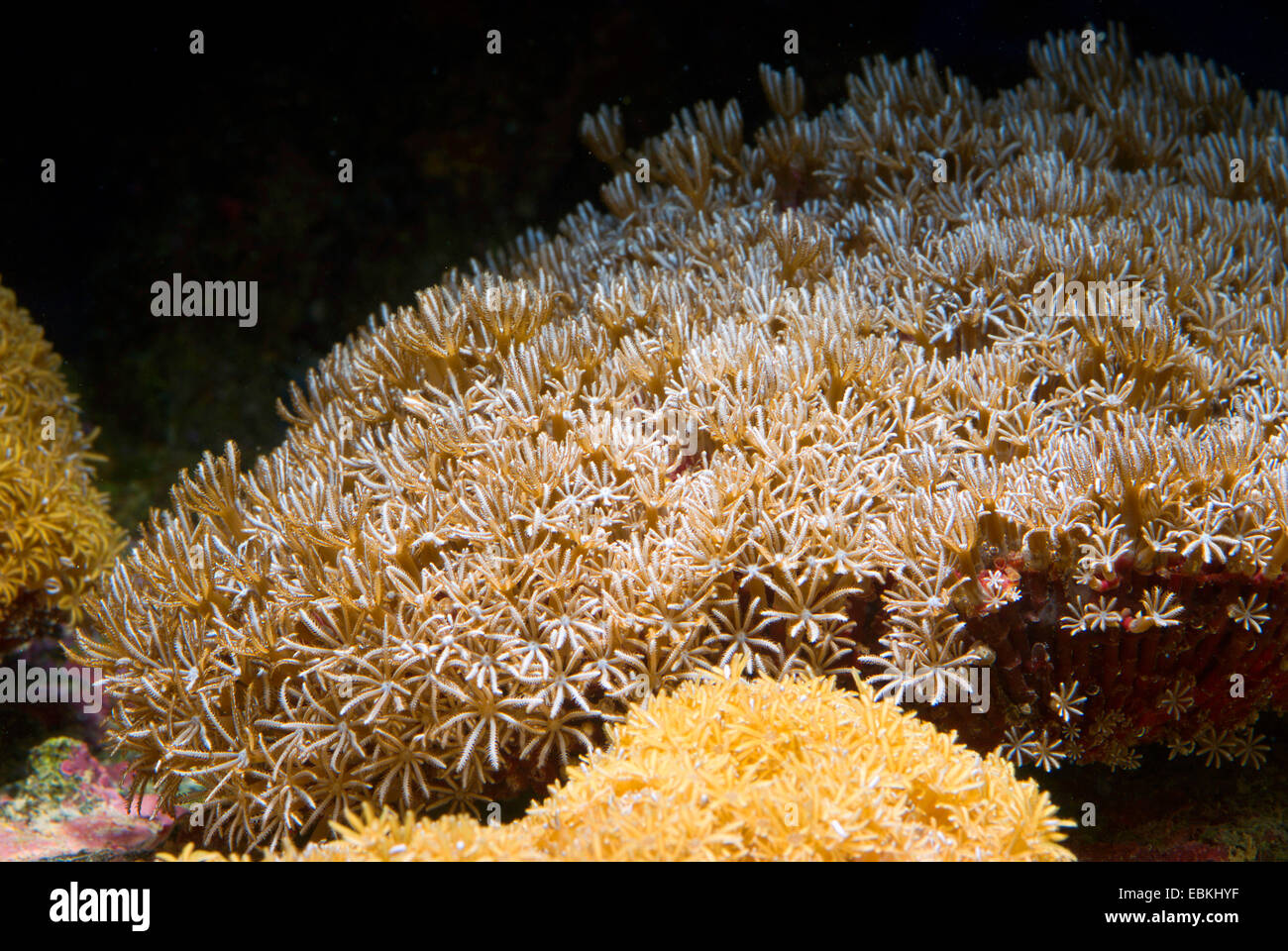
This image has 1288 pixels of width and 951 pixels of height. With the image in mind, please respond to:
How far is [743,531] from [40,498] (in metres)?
4.02

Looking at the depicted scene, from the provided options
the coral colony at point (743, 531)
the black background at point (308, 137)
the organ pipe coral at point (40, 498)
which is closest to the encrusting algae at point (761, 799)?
the coral colony at point (743, 531)

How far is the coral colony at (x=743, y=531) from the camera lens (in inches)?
123

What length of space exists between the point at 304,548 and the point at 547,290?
2.03 metres

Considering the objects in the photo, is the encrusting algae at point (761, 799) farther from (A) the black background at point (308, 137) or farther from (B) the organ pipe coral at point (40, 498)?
(A) the black background at point (308, 137)

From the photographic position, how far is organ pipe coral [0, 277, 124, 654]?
4.49 m

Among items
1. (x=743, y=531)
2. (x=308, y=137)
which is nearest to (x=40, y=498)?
(x=308, y=137)

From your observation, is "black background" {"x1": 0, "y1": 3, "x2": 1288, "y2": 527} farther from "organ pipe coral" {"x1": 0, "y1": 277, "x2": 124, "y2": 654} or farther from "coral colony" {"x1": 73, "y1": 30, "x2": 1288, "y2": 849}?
"coral colony" {"x1": 73, "y1": 30, "x2": 1288, "y2": 849}

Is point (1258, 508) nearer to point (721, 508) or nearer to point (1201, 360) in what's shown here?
point (1201, 360)

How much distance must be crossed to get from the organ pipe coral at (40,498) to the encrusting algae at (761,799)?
2.99m

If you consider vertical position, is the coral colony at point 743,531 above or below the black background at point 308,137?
below

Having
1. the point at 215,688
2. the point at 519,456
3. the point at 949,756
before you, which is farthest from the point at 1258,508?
the point at 215,688

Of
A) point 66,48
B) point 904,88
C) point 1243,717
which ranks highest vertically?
point 66,48

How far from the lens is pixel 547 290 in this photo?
4.67m

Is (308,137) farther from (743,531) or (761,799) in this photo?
(761,799)
